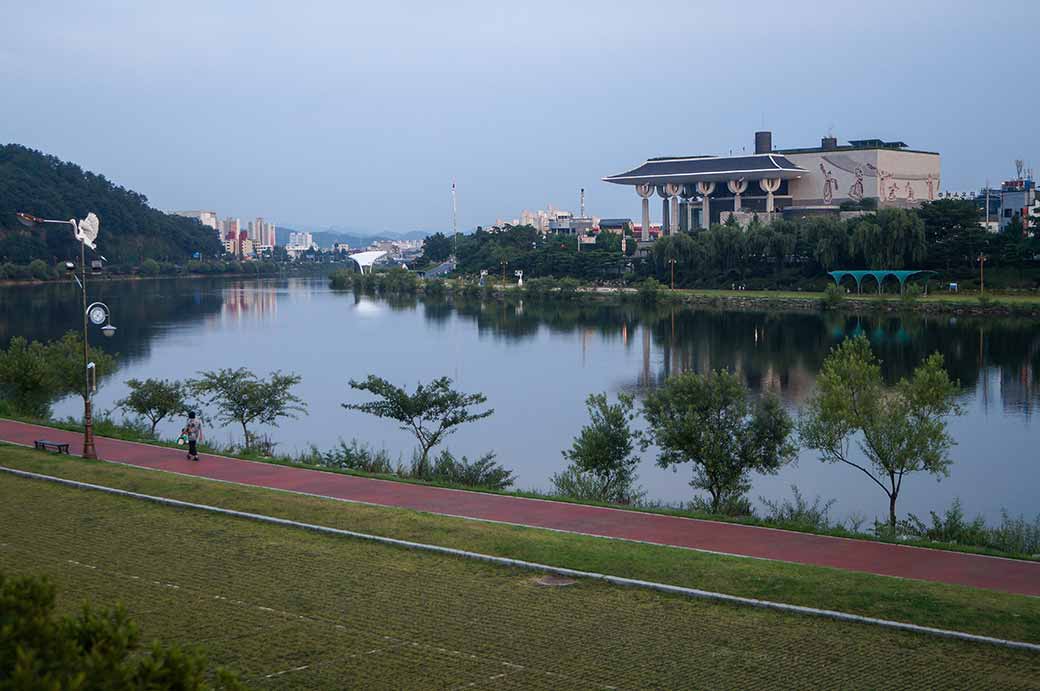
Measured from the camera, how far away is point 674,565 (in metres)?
8.53

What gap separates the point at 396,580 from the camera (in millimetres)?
8320

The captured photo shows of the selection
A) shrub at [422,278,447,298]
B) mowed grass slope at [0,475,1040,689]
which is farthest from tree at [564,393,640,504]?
shrub at [422,278,447,298]

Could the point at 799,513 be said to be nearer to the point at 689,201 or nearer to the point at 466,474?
the point at 466,474

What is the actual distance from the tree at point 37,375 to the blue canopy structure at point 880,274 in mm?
37713

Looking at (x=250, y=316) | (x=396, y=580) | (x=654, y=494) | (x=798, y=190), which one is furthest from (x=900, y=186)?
(x=396, y=580)

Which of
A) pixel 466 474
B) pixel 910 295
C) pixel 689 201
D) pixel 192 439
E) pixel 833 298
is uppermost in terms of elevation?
pixel 689 201

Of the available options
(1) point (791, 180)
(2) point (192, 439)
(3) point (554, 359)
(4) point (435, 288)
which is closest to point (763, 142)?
(1) point (791, 180)

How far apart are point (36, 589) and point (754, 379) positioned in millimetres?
24116

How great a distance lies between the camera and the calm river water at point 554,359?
16172 millimetres

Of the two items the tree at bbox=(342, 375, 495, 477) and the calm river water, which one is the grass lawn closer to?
the tree at bbox=(342, 375, 495, 477)

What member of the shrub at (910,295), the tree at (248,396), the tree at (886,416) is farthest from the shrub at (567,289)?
the tree at (886,416)

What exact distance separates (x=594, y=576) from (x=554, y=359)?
23444 millimetres

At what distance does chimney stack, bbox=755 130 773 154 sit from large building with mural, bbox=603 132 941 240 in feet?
4.42

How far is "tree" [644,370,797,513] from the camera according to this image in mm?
12836
